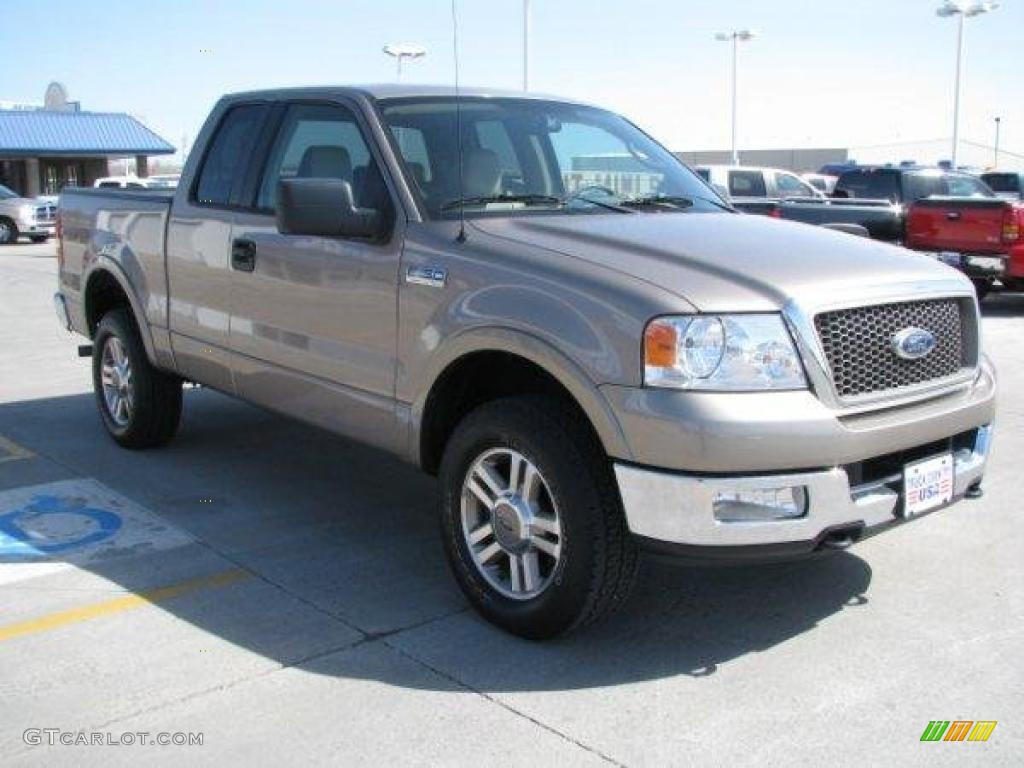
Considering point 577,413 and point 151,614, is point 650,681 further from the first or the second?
point 151,614

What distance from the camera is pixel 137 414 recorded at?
20.9 feet

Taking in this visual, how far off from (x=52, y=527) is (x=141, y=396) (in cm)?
130

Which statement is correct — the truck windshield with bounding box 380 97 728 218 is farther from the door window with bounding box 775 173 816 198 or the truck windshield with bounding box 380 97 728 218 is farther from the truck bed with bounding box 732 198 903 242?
the door window with bounding box 775 173 816 198

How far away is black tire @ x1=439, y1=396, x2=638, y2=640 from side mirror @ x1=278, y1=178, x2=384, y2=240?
897 mm

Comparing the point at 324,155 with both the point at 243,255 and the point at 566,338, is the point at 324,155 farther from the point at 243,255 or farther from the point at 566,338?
the point at 566,338

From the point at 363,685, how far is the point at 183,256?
2909 mm

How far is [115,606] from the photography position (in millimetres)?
4281

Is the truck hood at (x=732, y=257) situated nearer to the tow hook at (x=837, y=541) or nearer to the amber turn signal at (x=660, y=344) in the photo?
the amber turn signal at (x=660, y=344)

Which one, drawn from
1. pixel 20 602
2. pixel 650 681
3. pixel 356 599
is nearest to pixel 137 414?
pixel 20 602

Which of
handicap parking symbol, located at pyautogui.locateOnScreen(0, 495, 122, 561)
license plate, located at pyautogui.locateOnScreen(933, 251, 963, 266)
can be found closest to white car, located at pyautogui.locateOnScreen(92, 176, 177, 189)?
→ handicap parking symbol, located at pyautogui.locateOnScreen(0, 495, 122, 561)

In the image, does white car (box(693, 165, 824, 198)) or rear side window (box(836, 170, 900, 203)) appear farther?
white car (box(693, 165, 824, 198))
